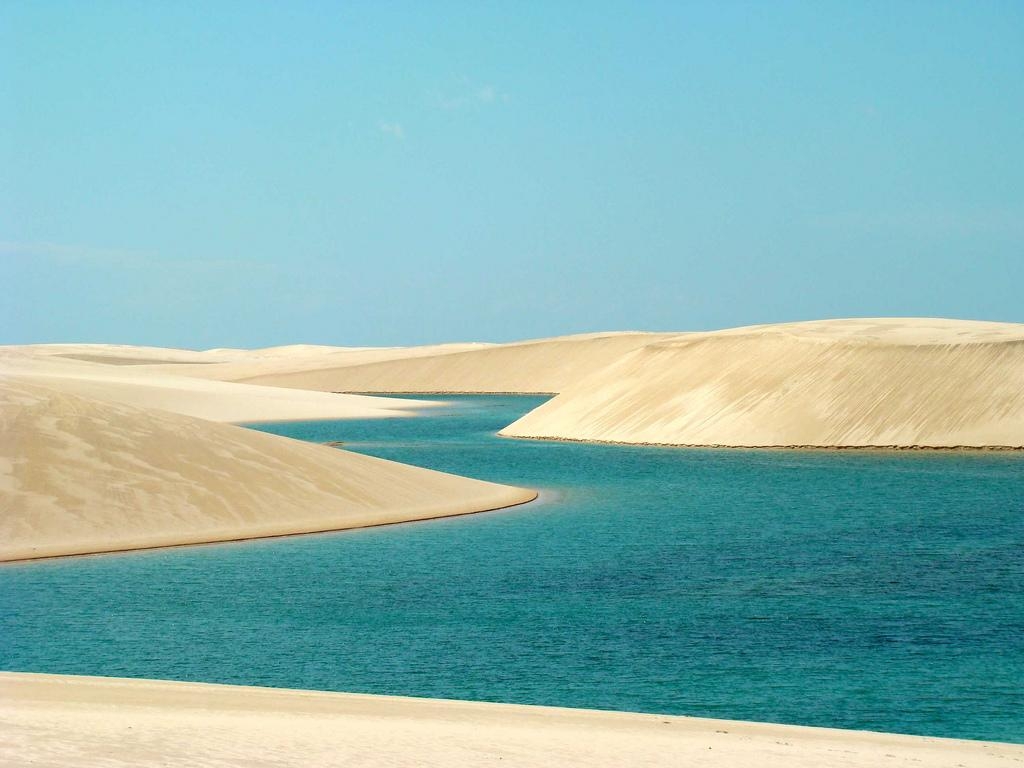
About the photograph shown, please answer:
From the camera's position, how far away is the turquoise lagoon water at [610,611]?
1375cm

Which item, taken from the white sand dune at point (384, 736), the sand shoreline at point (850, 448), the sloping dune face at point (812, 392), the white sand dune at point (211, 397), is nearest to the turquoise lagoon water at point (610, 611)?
the white sand dune at point (384, 736)

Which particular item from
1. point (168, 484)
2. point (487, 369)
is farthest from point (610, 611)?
point (487, 369)

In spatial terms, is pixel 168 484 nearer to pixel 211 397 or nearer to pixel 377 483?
pixel 377 483

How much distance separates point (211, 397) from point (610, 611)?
66416 mm

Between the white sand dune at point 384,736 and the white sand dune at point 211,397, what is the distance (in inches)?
2184

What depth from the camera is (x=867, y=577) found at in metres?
20.8

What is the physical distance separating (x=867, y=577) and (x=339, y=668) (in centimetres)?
918

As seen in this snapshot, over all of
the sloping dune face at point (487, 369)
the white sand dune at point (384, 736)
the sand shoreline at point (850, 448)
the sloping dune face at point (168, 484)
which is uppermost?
the sloping dune face at point (487, 369)

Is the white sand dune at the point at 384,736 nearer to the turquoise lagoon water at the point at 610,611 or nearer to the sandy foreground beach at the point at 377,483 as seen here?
the sandy foreground beach at the point at 377,483

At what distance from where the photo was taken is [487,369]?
143m

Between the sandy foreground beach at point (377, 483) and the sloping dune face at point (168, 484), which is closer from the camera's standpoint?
the sandy foreground beach at point (377, 483)

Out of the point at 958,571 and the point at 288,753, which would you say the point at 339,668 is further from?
the point at 958,571

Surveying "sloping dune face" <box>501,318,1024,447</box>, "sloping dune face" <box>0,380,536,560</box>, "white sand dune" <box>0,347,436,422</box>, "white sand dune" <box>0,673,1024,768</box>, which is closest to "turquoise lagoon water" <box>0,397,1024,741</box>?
"white sand dune" <box>0,673,1024,768</box>

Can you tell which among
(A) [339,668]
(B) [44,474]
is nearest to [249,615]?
(A) [339,668]
